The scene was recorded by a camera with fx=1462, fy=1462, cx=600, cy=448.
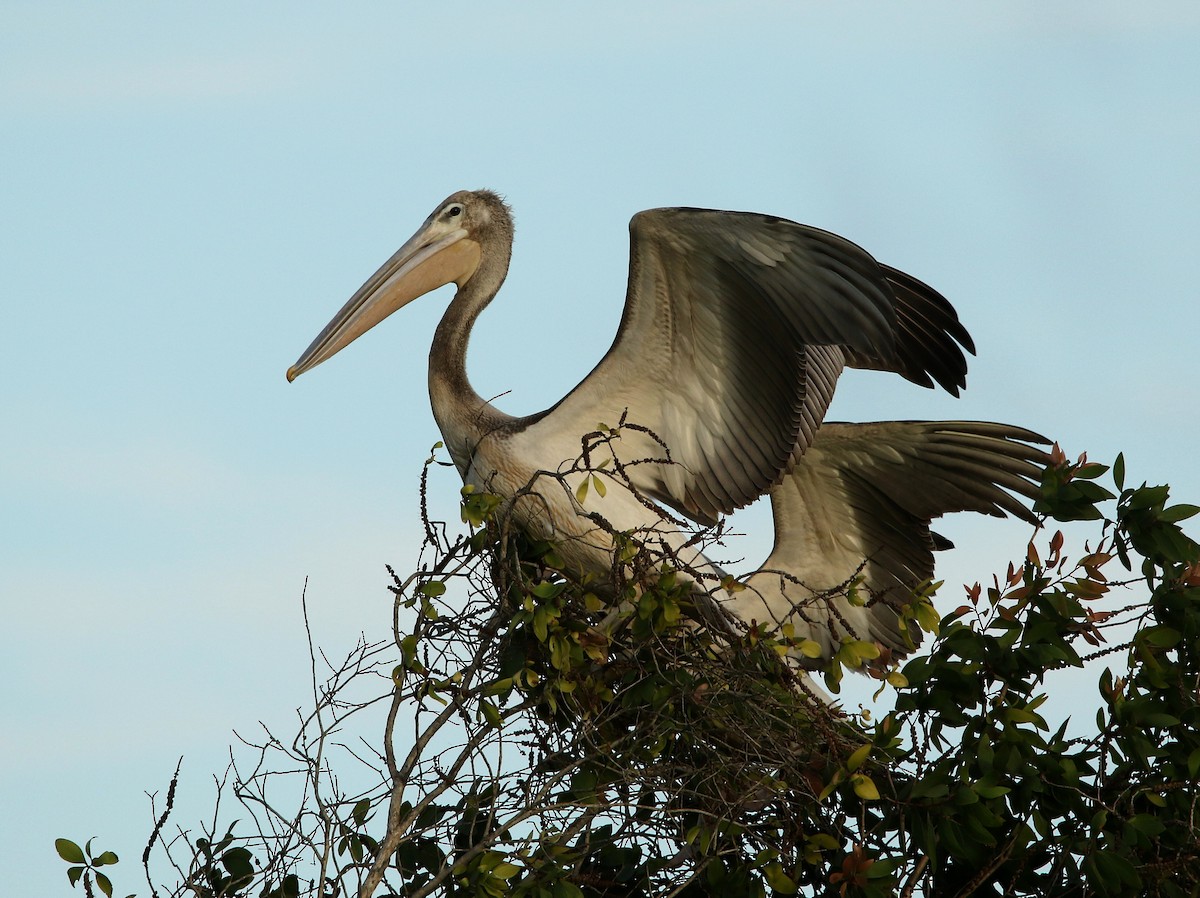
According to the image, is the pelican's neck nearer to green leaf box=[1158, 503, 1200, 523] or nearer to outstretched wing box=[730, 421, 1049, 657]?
outstretched wing box=[730, 421, 1049, 657]

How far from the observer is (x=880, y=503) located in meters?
7.34

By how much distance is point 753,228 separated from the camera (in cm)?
557

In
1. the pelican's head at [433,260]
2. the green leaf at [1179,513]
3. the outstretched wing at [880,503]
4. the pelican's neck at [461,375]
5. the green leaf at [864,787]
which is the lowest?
the green leaf at [864,787]

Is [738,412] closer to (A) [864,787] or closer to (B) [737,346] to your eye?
(B) [737,346]

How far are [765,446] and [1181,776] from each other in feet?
8.49

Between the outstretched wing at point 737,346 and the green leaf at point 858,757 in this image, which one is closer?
the green leaf at point 858,757

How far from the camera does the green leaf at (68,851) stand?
4.02m

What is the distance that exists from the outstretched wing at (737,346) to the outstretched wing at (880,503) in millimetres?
549

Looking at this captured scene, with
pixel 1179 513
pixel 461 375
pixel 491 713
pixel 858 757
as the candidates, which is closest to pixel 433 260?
pixel 461 375

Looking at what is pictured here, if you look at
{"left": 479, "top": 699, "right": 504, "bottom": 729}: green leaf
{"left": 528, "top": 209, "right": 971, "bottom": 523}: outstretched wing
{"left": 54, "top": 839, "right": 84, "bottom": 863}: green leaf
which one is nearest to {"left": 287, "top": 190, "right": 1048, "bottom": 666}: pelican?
{"left": 528, "top": 209, "right": 971, "bottom": 523}: outstretched wing

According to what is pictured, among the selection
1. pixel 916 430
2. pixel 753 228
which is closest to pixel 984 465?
pixel 916 430

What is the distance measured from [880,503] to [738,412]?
1.33 m

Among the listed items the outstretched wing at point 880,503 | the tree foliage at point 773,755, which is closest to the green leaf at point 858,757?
the tree foliage at point 773,755

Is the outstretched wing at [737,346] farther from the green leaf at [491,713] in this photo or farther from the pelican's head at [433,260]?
the green leaf at [491,713]
